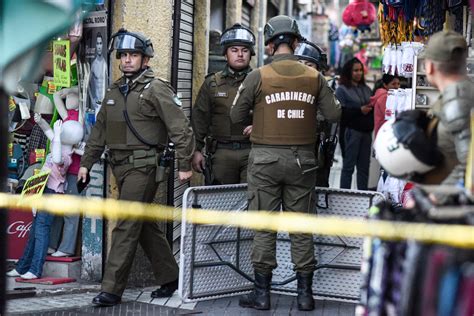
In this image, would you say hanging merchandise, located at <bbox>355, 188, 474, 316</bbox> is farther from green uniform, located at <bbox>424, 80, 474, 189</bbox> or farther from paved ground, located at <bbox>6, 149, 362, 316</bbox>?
paved ground, located at <bbox>6, 149, 362, 316</bbox>

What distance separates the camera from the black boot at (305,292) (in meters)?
7.01

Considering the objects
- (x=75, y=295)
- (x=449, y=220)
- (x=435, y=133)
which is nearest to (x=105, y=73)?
(x=75, y=295)

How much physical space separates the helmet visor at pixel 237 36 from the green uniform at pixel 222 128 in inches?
9.9

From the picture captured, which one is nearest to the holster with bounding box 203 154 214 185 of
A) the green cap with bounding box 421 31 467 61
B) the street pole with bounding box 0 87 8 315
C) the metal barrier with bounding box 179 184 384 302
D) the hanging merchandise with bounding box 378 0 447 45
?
the metal barrier with bounding box 179 184 384 302

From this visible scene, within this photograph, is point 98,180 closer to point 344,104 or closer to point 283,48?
point 283,48

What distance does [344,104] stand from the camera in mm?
11648

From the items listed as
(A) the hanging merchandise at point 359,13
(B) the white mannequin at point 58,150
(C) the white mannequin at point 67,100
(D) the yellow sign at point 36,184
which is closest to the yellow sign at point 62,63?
(C) the white mannequin at point 67,100

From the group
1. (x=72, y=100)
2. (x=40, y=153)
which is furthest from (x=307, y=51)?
(x=40, y=153)

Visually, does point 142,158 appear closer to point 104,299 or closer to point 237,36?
point 104,299

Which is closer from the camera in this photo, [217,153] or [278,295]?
[278,295]

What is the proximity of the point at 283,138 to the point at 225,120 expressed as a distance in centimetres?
134

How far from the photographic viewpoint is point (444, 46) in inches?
172

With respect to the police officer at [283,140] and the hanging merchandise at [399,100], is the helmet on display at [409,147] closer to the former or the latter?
the police officer at [283,140]

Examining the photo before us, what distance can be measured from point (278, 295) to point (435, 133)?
3366mm
